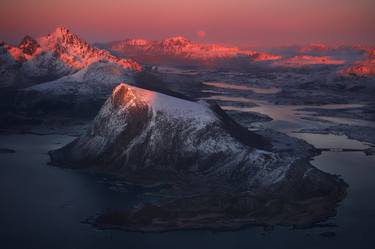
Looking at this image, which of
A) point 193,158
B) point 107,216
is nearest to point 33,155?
point 193,158

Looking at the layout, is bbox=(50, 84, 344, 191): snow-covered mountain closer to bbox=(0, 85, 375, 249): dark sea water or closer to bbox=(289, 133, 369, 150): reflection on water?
bbox=(0, 85, 375, 249): dark sea water

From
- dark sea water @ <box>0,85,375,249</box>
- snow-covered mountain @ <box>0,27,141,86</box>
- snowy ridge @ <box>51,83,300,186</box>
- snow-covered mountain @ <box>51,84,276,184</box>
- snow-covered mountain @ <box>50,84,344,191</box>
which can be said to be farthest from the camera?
snow-covered mountain @ <box>0,27,141,86</box>

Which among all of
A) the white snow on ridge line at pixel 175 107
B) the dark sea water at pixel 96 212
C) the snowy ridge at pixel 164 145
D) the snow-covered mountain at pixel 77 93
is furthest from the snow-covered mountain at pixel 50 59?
the dark sea water at pixel 96 212

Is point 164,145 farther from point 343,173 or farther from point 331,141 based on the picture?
point 331,141

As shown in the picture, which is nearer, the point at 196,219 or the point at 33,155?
the point at 196,219

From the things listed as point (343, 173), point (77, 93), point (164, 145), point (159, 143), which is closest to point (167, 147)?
point (164, 145)

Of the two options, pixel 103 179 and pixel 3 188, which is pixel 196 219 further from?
pixel 3 188

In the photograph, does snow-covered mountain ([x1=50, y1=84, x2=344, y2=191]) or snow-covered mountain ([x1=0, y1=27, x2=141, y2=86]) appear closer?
snow-covered mountain ([x1=50, y1=84, x2=344, y2=191])

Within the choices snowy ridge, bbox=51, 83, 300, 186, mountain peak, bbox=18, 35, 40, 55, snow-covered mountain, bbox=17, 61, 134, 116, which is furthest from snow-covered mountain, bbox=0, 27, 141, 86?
snowy ridge, bbox=51, 83, 300, 186
